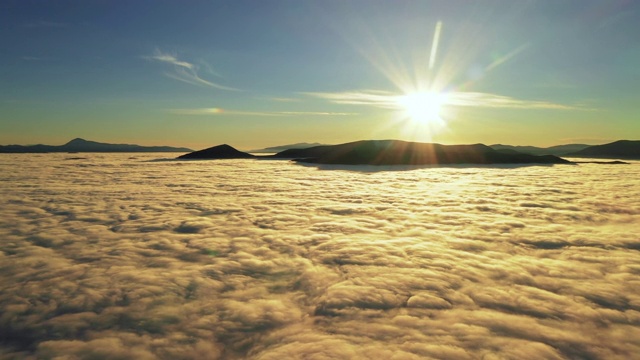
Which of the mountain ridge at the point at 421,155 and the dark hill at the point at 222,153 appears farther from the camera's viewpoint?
the dark hill at the point at 222,153

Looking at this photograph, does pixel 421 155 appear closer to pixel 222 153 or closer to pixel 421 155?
pixel 421 155

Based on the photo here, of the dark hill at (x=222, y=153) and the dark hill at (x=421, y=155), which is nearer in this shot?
the dark hill at (x=421, y=155)

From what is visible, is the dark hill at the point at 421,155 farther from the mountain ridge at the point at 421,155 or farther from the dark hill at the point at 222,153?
the dark hill at the point at 222,153

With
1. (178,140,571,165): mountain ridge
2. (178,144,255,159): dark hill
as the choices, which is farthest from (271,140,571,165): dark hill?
(178,144,255,159): dark hill

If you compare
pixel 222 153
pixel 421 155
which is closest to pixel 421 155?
pixel 421 155

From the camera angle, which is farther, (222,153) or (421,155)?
(222,153)

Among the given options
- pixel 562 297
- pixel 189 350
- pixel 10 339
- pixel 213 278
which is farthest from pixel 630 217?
pixel 10 339

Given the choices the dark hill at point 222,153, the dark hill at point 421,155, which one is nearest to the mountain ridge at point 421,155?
the dark hill at point 421,155

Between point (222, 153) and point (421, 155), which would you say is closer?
point (421, 155)

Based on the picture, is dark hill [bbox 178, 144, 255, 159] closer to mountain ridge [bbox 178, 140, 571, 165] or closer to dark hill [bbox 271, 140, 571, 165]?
mountain ridge [bbox 178, 140, 571, 165]
